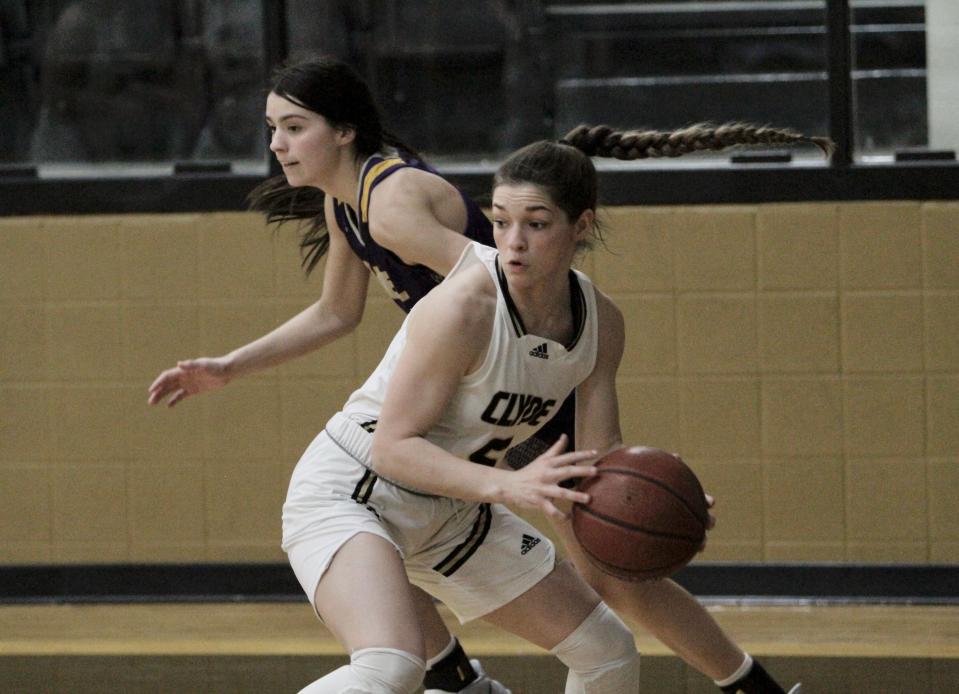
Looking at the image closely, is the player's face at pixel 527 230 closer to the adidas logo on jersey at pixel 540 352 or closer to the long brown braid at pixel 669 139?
the adidas logo on jersey at pixel 540 352

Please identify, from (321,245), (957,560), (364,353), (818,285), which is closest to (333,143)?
(321,245)

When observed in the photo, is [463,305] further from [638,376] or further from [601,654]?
[638,376]

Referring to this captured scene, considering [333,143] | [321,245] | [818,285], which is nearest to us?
[333,143]

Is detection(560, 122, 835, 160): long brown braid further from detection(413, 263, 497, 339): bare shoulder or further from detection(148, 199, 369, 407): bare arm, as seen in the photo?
detection(148, 199, 369, 407): bare arm

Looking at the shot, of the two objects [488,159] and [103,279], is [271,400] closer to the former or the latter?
[103,279]

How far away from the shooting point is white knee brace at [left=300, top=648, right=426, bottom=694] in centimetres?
240

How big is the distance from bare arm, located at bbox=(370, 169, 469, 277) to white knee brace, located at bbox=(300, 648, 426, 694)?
0.86 meters

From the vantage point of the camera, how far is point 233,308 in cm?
470

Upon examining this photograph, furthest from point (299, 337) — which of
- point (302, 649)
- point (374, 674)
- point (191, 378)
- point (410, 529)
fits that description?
point (302, 649)

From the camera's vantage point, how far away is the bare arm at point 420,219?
2.96 metres

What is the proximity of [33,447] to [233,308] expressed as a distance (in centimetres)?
82

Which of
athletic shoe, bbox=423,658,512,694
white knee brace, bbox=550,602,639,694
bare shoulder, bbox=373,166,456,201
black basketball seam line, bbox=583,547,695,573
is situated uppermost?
bare shoulder, bbox=373,166,456,201

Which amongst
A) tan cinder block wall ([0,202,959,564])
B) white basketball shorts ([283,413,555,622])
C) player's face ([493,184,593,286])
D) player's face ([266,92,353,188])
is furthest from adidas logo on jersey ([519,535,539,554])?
tan cinder block wall ([0,202,959,564])

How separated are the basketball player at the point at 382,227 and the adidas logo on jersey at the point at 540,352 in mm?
417
